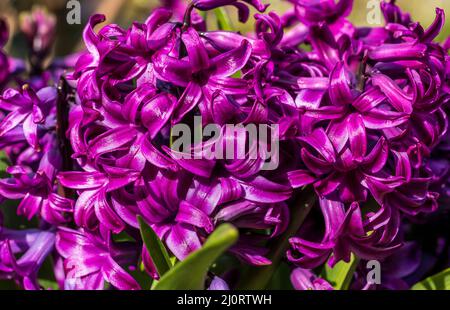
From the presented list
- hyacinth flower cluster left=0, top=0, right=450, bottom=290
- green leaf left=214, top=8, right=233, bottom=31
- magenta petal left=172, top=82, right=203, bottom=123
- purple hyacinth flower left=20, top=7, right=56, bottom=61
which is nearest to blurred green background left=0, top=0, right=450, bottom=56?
purple hyacinth flower left=20, top=7, right=56, bottom=61

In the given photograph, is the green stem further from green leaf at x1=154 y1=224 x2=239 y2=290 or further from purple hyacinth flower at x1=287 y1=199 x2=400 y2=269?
green leaf at x1=154 y1=224 x2=239 y2=290

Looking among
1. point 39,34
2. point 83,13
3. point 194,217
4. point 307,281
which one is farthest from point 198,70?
point 83,13

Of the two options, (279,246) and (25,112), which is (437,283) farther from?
(25,112)

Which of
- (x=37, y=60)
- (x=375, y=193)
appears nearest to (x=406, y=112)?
(x=375, y=193)

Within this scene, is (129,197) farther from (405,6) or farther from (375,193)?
(405,6)

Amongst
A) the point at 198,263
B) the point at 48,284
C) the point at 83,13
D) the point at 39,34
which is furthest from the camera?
the point at 83,13

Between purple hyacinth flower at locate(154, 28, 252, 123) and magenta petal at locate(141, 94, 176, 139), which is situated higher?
purple hyacinth flower at locate(154, 28, 252, 123)
